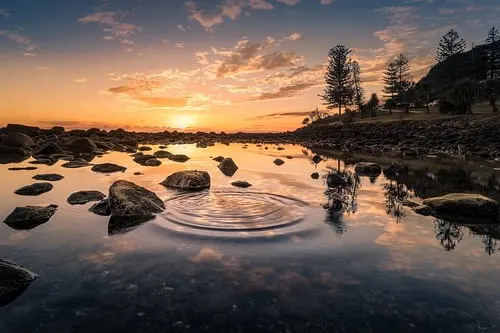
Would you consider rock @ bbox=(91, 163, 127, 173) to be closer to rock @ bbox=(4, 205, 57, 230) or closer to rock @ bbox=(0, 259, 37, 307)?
rock @ bbox=(4, 205, 57, 230)

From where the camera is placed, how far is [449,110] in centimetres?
6069

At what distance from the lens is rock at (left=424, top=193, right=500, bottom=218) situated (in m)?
10.2

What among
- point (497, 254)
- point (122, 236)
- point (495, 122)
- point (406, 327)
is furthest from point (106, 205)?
point (495, 122)

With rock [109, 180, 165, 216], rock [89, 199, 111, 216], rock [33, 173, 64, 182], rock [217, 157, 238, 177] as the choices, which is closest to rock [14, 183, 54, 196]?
rock [33, 173, 64, 182]

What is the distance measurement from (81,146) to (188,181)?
81.0 ft

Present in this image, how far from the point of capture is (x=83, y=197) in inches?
461

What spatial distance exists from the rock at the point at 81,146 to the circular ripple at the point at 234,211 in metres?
25.3

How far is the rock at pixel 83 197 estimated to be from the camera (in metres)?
11.4

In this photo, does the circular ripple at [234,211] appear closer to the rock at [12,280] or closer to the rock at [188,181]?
the rock at [188,181]

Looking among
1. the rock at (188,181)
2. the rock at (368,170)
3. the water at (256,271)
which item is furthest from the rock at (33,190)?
the rock at (368,170)

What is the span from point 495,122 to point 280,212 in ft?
133

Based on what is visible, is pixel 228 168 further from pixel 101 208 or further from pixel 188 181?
pixel 101 208

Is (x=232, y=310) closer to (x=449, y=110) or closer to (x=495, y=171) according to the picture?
(x=495, y=171)

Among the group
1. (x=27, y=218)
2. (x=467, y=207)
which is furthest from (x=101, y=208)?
(x=467, y=207)
